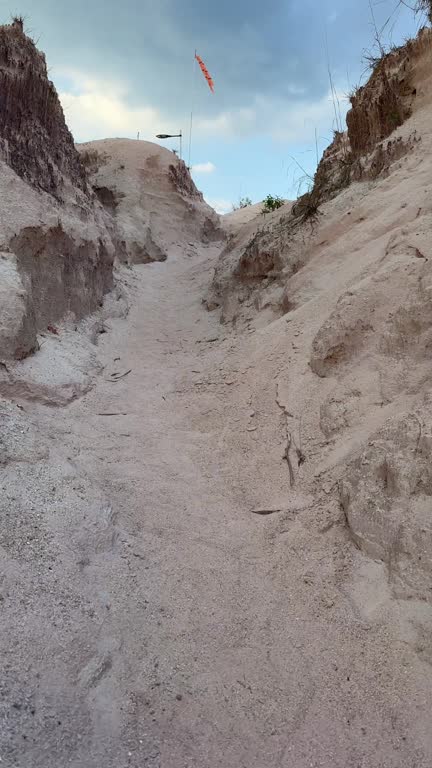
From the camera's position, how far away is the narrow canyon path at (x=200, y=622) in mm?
1795

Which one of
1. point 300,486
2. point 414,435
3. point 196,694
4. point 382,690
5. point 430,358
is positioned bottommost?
point 196,694

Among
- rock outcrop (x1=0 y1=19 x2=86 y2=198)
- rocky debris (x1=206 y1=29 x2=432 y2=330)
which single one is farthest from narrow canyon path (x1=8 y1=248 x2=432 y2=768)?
rock outcrop (x1=0 y1=19 x2=86 y2=198)

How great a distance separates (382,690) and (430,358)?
1.74 meters

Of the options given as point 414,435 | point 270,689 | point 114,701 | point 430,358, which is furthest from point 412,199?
point 114,701

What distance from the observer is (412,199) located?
441 cm

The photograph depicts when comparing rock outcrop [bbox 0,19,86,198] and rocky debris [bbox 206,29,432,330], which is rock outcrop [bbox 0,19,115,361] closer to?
rock outcrop [bbox 0,19,86,198]

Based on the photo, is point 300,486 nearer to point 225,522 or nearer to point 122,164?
point 225,522

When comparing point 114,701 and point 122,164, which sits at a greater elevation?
point 122,164

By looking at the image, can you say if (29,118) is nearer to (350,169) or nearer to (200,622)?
(350,169)

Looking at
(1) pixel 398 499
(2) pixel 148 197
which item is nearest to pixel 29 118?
(2) pixel 148 197

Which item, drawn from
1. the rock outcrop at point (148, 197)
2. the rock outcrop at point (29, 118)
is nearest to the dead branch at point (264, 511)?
the rock outcrop at point (29, 118)

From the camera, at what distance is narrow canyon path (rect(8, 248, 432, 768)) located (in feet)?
5.89

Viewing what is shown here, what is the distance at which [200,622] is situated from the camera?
2.32 metres

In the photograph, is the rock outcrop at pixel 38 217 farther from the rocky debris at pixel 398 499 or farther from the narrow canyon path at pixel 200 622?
the rocky debris at pixel 398 499
